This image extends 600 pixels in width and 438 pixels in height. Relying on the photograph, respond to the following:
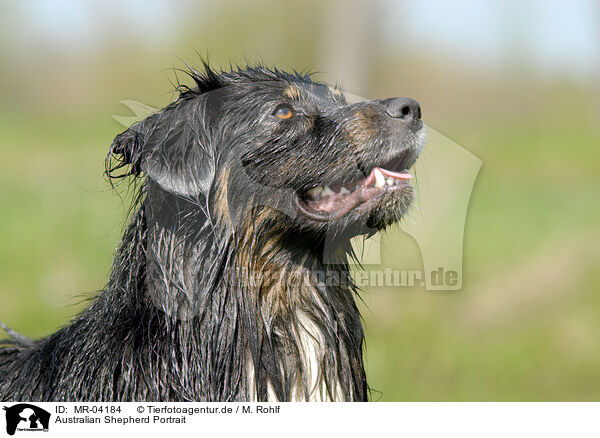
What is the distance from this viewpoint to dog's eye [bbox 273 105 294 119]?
411 centimetres

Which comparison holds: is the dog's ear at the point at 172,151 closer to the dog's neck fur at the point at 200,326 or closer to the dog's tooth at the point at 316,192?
the dog's neck fur at the point at 200,326

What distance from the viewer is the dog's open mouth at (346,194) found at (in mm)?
4020

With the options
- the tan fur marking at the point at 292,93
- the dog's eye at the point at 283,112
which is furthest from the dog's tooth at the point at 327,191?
the tan fur marking at the point at 292,93

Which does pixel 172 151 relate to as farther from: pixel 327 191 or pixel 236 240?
pixel 327 191

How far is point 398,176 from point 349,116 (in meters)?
0.49

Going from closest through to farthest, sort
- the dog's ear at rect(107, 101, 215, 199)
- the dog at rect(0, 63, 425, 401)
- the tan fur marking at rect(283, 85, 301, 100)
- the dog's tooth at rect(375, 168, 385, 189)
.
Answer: the dog's ear at rect(107, 101, 215, 199)
the dog at rect(0, 63, 425, 401)
the dog's tooth at rect(375, 168, 385, 189)
the tan fur marking at rect(283, 85, 301, 100)

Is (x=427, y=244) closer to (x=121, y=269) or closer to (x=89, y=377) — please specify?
(x=121, y=269)

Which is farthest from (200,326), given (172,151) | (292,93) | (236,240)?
(292,93)

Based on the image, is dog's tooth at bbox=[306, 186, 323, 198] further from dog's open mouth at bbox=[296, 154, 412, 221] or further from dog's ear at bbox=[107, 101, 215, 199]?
dog's ear at bbox=[107, 101, 215, 199]

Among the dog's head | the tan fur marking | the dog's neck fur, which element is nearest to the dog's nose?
the dog's head
